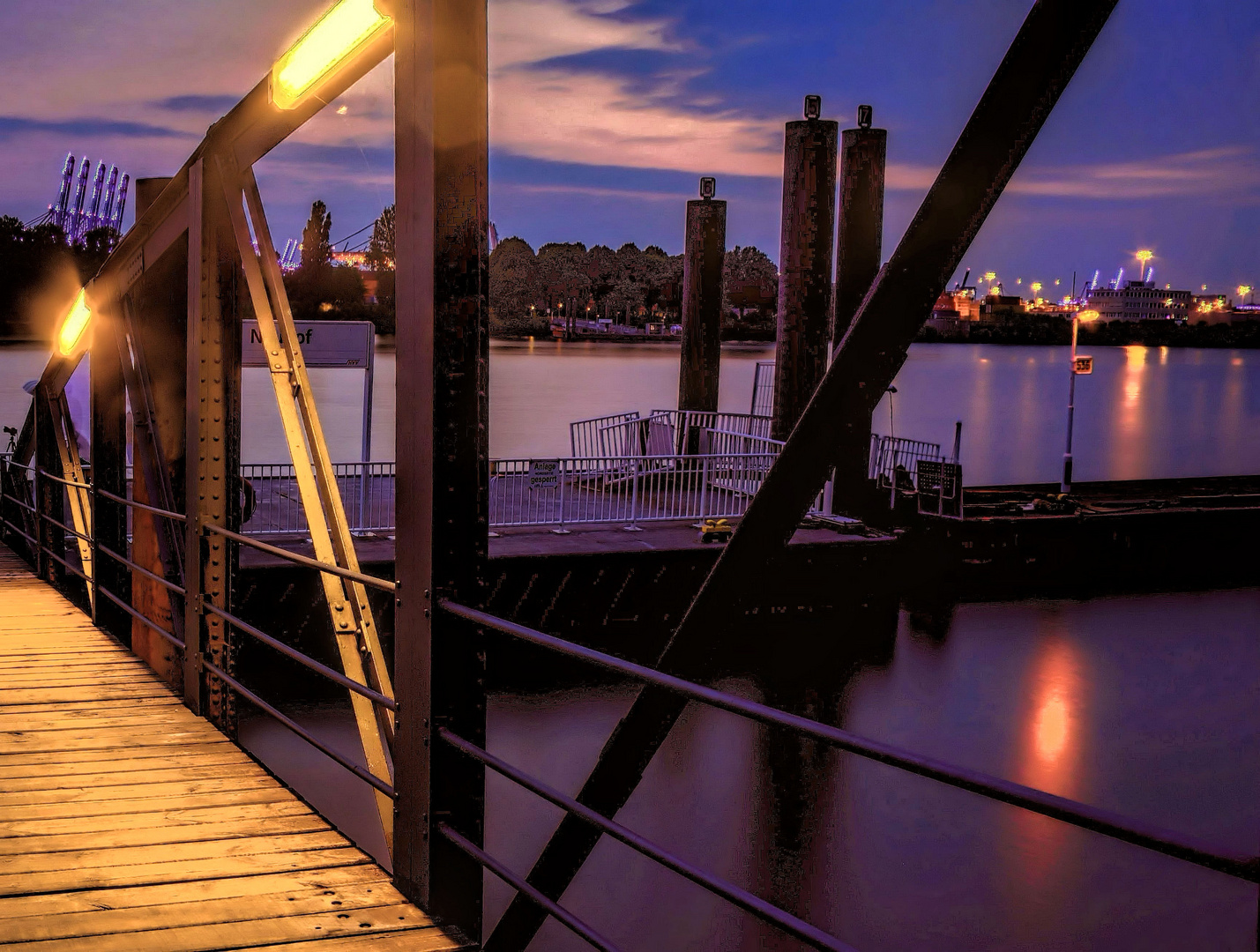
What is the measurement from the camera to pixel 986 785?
172 cm

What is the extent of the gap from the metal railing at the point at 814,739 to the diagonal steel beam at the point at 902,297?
0.75 feet

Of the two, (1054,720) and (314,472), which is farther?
(1054,720)

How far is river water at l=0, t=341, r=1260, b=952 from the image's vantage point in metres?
10.9

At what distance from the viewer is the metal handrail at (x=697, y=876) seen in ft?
6.77

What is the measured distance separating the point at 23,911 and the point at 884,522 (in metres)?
18.4

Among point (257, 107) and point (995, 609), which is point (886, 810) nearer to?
point (995, 609)

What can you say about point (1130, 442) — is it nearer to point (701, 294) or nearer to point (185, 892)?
point (701, 294)

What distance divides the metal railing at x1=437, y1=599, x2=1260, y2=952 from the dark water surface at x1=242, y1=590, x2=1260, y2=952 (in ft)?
25.6

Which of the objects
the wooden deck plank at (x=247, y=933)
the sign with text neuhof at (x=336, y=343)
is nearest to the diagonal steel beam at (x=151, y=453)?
the wooden deck plank at (x=247, y=933)

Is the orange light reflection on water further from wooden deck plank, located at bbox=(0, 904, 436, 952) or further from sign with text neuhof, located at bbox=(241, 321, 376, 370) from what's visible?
sign with text neuhof, located at bbox=(241, 321, 376, 370)

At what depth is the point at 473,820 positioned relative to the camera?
11.4ft

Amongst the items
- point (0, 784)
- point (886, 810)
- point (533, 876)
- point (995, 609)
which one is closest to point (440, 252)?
point (533, 876)

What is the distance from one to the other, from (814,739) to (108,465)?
6554 mm

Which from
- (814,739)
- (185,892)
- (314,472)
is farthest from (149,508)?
(814,739)
